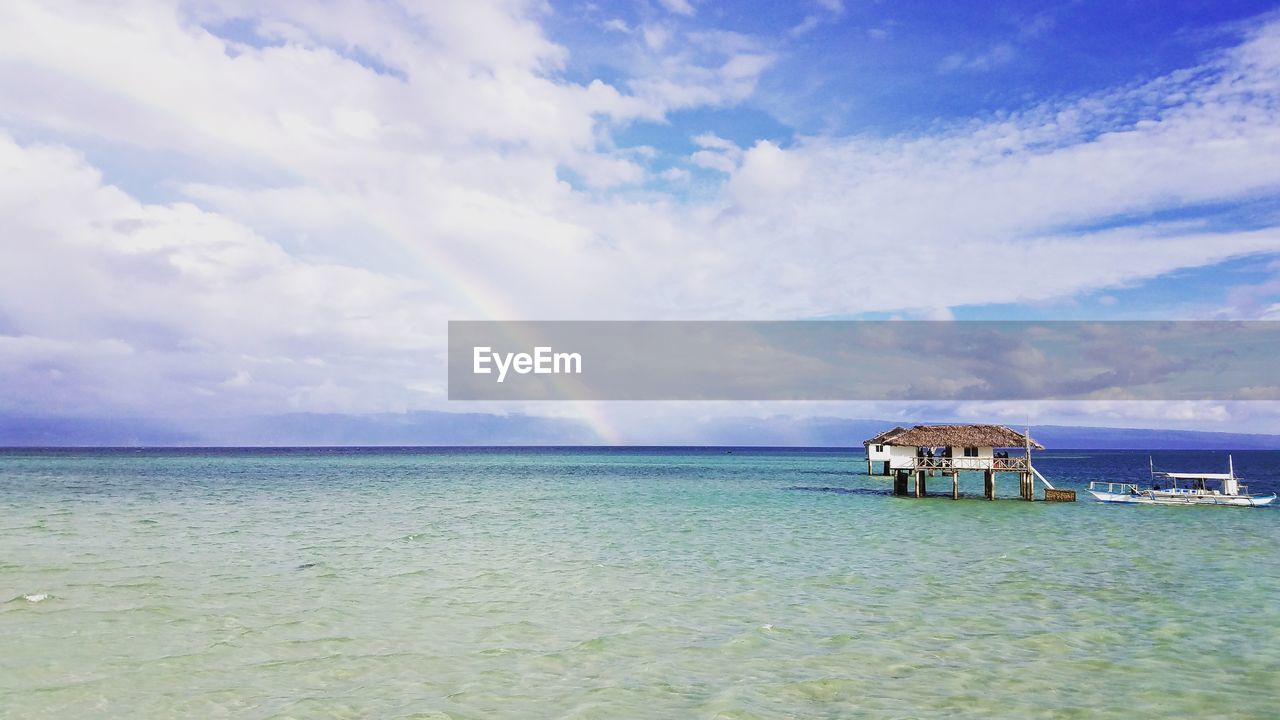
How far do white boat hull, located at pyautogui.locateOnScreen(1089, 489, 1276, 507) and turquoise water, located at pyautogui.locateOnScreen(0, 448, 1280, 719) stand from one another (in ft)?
53.3

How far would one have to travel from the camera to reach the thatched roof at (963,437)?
5156 centimetres

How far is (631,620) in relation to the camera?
57.2 ft

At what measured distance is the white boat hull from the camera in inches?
1959

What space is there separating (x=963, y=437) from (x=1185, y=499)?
1371 centimetres

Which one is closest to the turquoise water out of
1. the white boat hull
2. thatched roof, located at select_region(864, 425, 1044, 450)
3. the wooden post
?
thatched roof, located at select_region(864, 425, 1044, 450)

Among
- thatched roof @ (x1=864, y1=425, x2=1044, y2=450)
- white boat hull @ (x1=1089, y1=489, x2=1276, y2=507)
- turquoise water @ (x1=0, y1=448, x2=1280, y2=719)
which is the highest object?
thatched roof @ (x1=864, y1=425, x2=1044, y2=450)

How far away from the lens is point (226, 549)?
90.8ft

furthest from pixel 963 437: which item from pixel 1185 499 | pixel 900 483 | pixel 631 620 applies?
pixel 631 620

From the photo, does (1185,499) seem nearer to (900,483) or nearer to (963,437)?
(963,437)

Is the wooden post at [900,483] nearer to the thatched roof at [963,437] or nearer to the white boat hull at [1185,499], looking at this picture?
the thatched roof at [963,437]

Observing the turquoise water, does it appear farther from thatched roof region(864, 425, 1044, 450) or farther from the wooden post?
the wooden post

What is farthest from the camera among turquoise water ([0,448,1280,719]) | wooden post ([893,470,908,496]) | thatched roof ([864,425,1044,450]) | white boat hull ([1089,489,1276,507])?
wooden post ([893,470,908,496])

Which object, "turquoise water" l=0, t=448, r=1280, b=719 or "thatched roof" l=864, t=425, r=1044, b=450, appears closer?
"turquoise water" l=0, t=448, r=1280, b=719

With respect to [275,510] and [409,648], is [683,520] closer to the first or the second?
[275,510]
